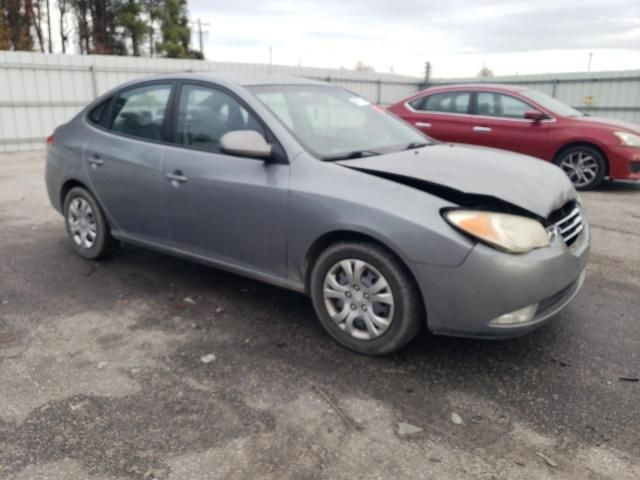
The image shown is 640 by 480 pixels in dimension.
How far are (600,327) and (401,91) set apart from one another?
1740 centimetres

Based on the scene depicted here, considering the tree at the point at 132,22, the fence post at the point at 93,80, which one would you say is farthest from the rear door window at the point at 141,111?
the tree at the point at 132,22

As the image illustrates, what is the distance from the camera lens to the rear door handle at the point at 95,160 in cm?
465

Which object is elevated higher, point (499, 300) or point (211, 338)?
point (499, 300)

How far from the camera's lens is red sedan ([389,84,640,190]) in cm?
820

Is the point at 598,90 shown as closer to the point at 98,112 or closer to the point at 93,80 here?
the point at 93,80

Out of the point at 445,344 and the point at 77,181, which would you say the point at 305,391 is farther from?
the point at 77,181

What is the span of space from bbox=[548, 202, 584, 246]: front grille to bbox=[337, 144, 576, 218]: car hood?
59mm

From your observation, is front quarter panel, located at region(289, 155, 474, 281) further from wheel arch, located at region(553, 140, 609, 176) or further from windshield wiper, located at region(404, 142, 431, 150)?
wheel arch, located at region(553, 140, 609, 176)

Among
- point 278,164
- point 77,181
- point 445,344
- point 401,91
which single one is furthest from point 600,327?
point 401,91

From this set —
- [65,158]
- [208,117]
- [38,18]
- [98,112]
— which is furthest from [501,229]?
[38,18]

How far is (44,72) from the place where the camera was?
1307 cm

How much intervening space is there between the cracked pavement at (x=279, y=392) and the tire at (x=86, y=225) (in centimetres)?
50

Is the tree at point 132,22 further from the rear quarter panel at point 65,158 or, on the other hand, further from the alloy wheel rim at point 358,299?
the alloy wheel rim at point 358,299

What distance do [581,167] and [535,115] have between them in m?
1.04
